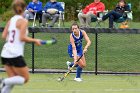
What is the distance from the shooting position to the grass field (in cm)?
1116

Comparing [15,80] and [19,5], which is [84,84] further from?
[19,5]

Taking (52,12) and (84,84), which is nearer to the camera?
(84,84)

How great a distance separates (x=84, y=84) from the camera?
1233 centimetres

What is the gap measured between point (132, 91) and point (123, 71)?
4.28m

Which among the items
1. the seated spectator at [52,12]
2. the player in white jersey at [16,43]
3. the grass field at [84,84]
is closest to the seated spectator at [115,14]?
the seated spectator at [52,12]

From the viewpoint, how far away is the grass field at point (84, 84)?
1116 cm

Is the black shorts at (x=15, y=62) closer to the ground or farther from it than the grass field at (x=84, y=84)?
farther from it

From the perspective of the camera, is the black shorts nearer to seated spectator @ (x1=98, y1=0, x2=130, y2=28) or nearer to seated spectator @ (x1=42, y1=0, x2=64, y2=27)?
seated spectator @ (x1=98, y1=0, x2=130, y2=28)

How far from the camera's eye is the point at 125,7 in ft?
64.8

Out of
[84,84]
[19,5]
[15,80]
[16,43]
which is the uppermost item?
[19,5]

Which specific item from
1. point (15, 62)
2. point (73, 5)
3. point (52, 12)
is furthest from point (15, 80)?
point (73, 5)

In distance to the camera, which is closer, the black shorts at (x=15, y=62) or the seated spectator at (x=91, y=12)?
the black shorts at (x=15, y=62)

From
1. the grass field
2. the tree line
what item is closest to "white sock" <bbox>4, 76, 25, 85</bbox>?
the grass field

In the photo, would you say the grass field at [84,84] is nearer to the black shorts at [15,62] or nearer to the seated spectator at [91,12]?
the black shorts at [15,62]
